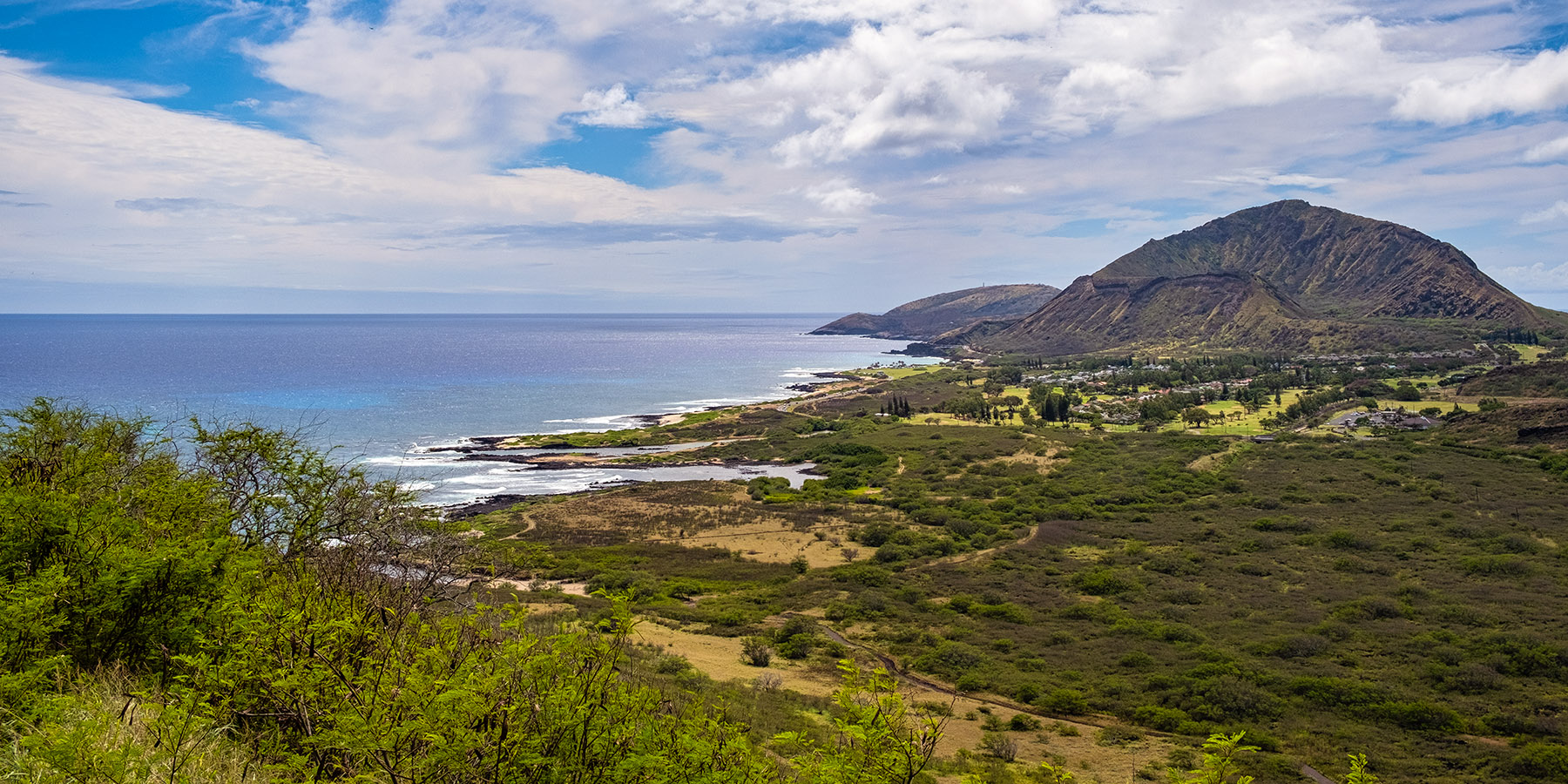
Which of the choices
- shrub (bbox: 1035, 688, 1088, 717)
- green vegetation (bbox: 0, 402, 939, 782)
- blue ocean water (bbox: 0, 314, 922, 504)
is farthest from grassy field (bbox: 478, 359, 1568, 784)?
blue ocean water (bbox: 0, 314, 922, 504)

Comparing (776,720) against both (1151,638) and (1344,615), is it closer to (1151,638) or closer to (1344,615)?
(1151,638)

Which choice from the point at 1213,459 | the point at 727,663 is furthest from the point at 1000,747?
the point at 1213,459

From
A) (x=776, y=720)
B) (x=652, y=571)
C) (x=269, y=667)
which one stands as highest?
(x=269, y=667)

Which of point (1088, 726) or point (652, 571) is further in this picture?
point (652, 571)

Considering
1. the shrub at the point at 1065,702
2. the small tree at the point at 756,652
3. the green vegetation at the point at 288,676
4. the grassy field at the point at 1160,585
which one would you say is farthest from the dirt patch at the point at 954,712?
the green vegetation at the point at 288,676

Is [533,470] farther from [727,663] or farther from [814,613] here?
[727,663]

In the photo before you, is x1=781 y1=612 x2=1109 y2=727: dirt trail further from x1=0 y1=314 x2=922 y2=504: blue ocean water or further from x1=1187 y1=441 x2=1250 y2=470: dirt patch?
x1=1187 y1=441 x2=1250 y2=470: dirt patch

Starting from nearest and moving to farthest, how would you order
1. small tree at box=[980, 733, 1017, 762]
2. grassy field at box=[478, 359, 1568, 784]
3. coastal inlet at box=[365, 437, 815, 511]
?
small tree at box=[980, 733, 1017, 762] < grassy field at box=[478, 359, 1568, 784] < coastal inlet at box=[365, 437, 815, 511]

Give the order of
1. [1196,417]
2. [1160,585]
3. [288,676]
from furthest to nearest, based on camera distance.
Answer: [1196,417]
[1160,585]
[288,676]

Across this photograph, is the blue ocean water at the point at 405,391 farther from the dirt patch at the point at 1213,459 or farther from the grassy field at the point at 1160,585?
the dirt patch at the point at 1213,459

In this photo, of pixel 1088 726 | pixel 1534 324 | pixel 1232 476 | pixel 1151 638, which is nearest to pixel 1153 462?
pixel 1232 476

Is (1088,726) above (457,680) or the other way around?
the other way around
